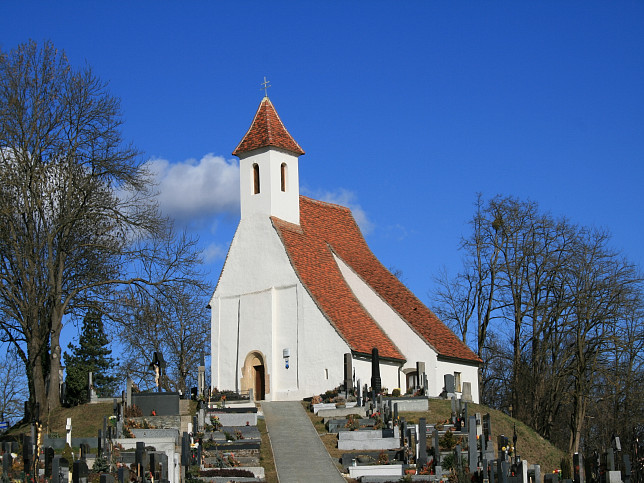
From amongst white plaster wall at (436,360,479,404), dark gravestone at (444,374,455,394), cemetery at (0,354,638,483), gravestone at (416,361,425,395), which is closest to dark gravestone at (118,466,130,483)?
cemetery at (0,354,638,483)

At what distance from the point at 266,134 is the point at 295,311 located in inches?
299

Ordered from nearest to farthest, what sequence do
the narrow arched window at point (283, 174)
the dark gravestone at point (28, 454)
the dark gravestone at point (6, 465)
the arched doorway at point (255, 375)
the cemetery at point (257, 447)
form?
the dark gravestone at point (6, 465) → the cemetery at point (257, 447) → the dark gravestone at point (28, 454) → the arched doorway at point (255, 375) → the narrow arched window at point (283, 174)

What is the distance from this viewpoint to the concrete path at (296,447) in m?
23.1

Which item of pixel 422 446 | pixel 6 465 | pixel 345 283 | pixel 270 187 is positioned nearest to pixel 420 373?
pixel 345 283

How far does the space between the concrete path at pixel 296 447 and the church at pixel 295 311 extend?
3405 millimetres

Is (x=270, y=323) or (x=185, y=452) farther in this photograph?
(x=270, y=323)

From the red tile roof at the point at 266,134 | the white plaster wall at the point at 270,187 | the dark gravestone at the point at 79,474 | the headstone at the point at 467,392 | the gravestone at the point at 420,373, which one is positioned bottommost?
the dark gravestone at the point at 79,474

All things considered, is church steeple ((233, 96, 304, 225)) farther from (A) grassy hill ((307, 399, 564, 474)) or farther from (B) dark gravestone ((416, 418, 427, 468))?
(B) dark gravestone ((416, 418, 427, 468))

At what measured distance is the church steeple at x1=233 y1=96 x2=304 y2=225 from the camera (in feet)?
131

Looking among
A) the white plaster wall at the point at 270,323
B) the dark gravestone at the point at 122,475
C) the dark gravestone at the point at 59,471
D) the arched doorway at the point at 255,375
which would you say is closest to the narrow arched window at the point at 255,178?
the white plaster wall at the point at 270,323

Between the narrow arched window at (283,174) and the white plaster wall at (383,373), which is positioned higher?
the narrow arched window at (283,174)

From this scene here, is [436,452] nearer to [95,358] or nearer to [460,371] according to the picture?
[460,371]

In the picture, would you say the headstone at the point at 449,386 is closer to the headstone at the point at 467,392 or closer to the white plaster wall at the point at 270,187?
the headstone at the point at 467,392

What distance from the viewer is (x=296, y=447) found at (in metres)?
26.5
